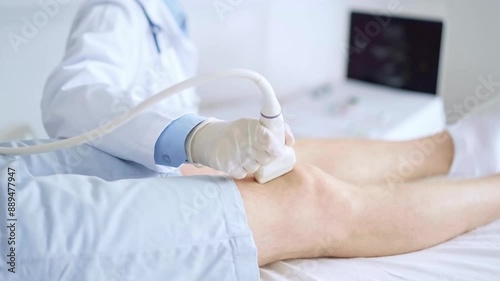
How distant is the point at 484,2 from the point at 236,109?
1.08 meters

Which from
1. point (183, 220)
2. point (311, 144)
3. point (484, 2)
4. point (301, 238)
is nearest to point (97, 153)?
point (183, 220)

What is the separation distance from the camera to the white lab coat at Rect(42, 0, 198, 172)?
0.83 m

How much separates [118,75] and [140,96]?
0.08 meters

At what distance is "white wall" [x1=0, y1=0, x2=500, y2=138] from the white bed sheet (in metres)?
1.11

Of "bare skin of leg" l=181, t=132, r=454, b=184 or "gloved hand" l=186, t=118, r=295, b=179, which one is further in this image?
"bare skin of leg" l=181, t=132, r=454, b=184

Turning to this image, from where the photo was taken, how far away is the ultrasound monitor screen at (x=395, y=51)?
210 centimetres

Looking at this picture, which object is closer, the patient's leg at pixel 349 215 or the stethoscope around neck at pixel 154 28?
the patient's leg at pixel 349 215

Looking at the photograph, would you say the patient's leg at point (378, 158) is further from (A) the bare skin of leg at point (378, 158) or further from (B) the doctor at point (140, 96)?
(B) the doctor at point (140, 96)

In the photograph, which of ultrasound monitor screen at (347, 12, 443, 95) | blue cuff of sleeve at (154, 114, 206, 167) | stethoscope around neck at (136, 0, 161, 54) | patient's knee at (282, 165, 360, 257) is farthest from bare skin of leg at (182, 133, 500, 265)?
ultrasound monitor screen at (347, 12, 443, 95)

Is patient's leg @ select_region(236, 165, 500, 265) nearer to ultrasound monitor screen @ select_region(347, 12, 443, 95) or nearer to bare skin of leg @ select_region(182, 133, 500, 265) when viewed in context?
bare skin of leg @ select_region(182, 133, 500, 265)

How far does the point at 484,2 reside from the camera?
6.61 feet

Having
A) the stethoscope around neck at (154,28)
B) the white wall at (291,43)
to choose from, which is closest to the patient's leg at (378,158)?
the stethoscope around neck at (154,28)

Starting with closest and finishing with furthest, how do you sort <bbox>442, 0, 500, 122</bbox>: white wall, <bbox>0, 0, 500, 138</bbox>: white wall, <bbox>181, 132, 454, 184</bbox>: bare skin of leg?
<bbox>181, 132, 454, 184</bbox>: bare skin of leg → <bbox>0, 0, 500, 138</bbox>: white wall → <bbox>442, 0, 500, 122</bbox>: white wall

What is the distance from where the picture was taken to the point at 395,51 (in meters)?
2.21
